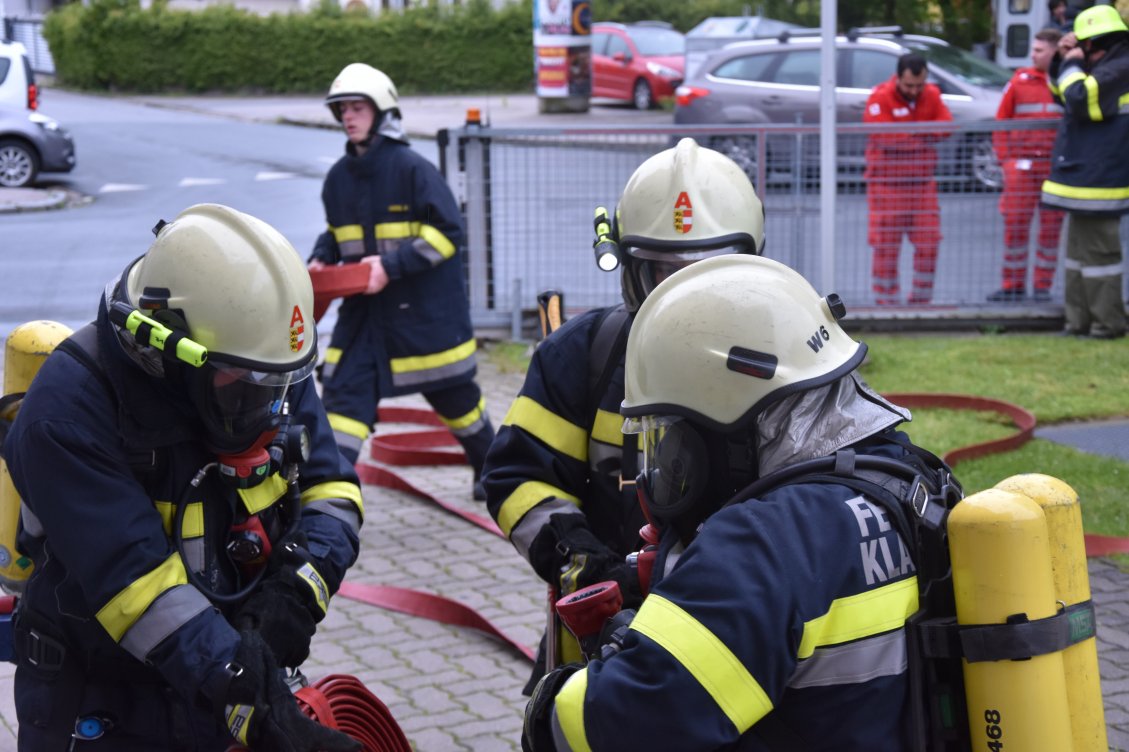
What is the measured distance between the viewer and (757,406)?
86.6 inches

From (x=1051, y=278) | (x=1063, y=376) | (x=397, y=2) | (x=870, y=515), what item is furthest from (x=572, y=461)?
(x=397, y=2)

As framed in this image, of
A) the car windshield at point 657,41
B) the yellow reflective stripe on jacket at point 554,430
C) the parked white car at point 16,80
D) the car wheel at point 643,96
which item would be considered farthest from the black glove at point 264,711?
the car windshield at point 657,41

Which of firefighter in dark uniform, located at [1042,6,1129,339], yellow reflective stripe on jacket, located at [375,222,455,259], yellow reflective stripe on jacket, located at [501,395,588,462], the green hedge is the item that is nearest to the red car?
the green hedge

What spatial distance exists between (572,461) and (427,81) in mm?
35925

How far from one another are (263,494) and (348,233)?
3.59m

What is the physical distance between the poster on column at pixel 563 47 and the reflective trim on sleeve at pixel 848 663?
25.9 m

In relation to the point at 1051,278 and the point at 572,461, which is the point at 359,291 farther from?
the point at 1051,278

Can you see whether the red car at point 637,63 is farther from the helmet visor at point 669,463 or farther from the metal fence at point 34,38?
the helmet visor at point 669,463

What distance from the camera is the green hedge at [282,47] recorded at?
118 ft

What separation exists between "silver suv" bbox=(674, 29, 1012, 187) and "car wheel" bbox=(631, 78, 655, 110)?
1135cm

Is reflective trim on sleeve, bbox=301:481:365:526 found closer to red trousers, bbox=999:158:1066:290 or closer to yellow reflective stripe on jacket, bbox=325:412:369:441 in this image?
yellow reflective stripe on jacket, bbox=325:412:369:441

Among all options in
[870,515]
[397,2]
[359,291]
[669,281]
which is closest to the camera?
[870,515]

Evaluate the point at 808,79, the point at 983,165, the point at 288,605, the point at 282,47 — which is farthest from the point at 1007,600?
the point at 282,47

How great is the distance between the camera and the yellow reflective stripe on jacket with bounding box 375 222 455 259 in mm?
6172
